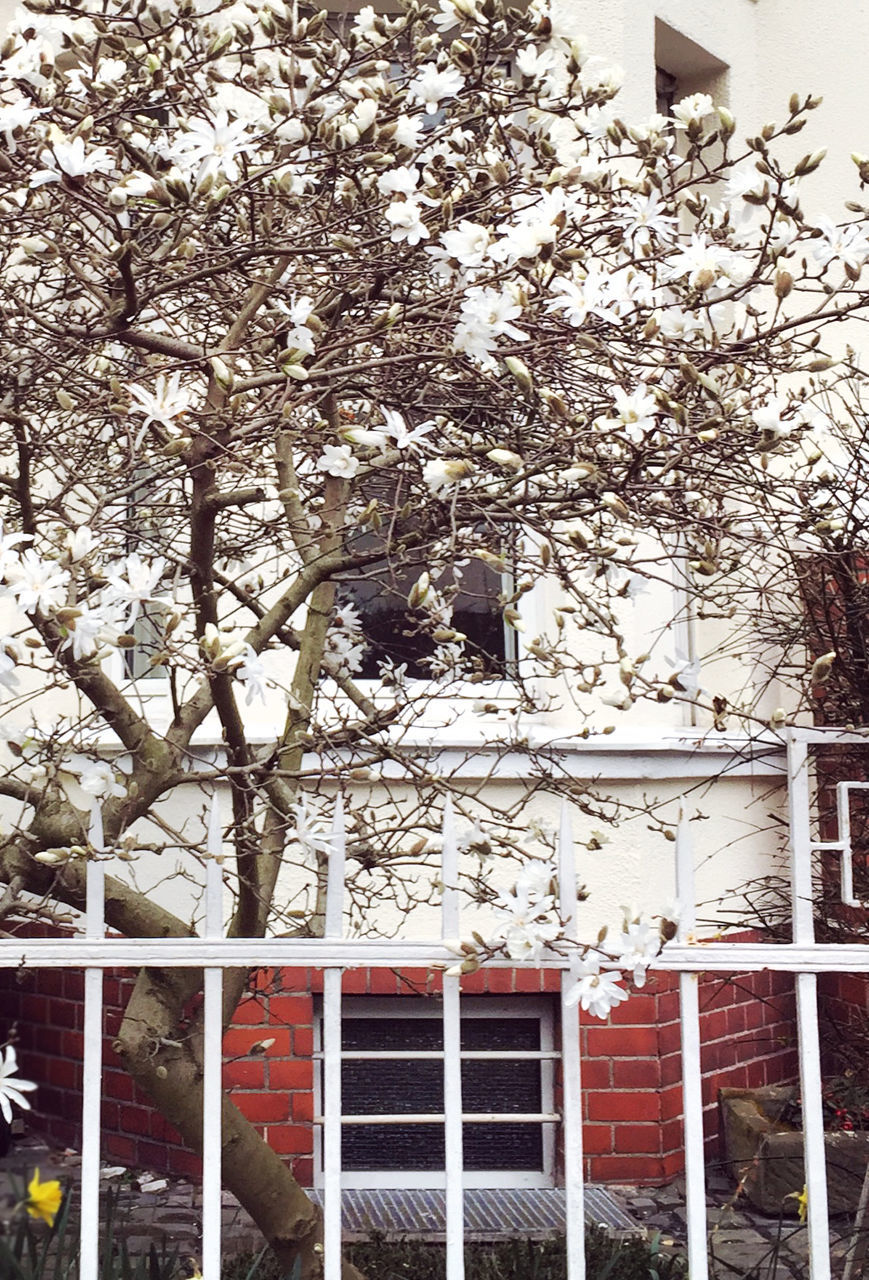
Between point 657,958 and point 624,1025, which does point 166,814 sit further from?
point 657,958

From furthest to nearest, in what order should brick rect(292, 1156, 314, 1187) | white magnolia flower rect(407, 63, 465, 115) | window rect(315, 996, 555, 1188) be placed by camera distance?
window rect(315, 996, 555, 1188) → brick rect(292, 1156, 314, 1187) → white magnolia flower rect(407, 63, 465, 115)

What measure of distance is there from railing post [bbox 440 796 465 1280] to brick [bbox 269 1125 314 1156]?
240cm

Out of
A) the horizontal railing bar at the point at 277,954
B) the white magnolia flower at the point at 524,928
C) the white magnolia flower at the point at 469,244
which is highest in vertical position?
the white magnolia flower at the point at 469,244

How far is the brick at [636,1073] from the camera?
14.3 ft

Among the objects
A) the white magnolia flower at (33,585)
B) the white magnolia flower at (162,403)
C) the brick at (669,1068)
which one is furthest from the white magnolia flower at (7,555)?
the brick at (669,1068)

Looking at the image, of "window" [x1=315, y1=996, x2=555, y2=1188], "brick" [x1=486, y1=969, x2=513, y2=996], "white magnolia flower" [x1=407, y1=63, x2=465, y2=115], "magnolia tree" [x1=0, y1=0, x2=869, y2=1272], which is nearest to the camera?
"magnolia tree" [x1=0, y1=0, x2=869, y2=1272]

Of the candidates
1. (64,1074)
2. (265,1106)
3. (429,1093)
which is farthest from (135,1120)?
(429,1093)

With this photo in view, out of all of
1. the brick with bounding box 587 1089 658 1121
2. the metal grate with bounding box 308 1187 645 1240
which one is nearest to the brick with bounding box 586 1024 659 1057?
the brick with bounding box 587 1089 658 1121

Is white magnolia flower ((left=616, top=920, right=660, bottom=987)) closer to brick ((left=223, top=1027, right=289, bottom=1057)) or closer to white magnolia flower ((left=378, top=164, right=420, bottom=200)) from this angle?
white magnolia flower ((left=378, top=164, right=420, bottom=200))

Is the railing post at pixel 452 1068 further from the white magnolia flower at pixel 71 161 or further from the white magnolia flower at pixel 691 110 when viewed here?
the white magnolia flower at pixel 691 110

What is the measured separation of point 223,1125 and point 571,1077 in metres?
0.72

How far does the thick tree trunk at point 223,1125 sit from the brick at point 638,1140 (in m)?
2.02

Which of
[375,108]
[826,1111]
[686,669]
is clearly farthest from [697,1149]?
[826,1111]

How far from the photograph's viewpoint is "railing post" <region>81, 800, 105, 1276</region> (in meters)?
2.06
